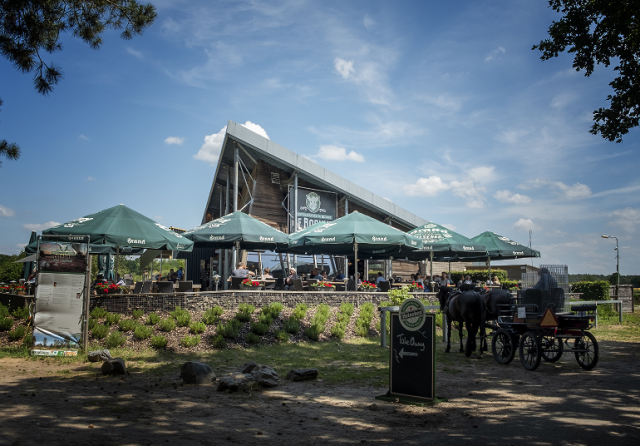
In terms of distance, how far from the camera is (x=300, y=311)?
1380cm

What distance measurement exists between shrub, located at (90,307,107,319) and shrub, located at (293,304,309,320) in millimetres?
5072

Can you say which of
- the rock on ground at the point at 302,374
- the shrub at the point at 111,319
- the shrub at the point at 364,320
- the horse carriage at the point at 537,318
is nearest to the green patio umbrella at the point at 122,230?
the shrub at the point at 111,319

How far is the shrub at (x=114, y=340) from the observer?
11.0 m

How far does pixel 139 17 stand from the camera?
8.55m

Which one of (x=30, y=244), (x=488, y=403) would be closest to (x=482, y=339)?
(x=488, y=403)

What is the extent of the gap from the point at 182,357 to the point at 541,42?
11.3 metres

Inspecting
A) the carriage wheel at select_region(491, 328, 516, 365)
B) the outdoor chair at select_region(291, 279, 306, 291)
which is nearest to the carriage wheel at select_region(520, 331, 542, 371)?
the carriage wheel at select_region(491, 328, 516, 365)

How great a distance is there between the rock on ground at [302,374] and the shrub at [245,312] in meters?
4.92

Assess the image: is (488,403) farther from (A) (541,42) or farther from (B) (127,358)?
(A) (541,42)

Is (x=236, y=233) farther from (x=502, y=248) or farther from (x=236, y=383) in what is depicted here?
(x=502, y=248)

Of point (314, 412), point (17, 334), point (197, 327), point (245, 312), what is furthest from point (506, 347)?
point (17, 334)

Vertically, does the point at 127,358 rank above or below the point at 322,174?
below

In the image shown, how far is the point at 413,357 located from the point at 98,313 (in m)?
8.80

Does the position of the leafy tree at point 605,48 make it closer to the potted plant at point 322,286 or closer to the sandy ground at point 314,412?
the sandy ground at point 314,412
